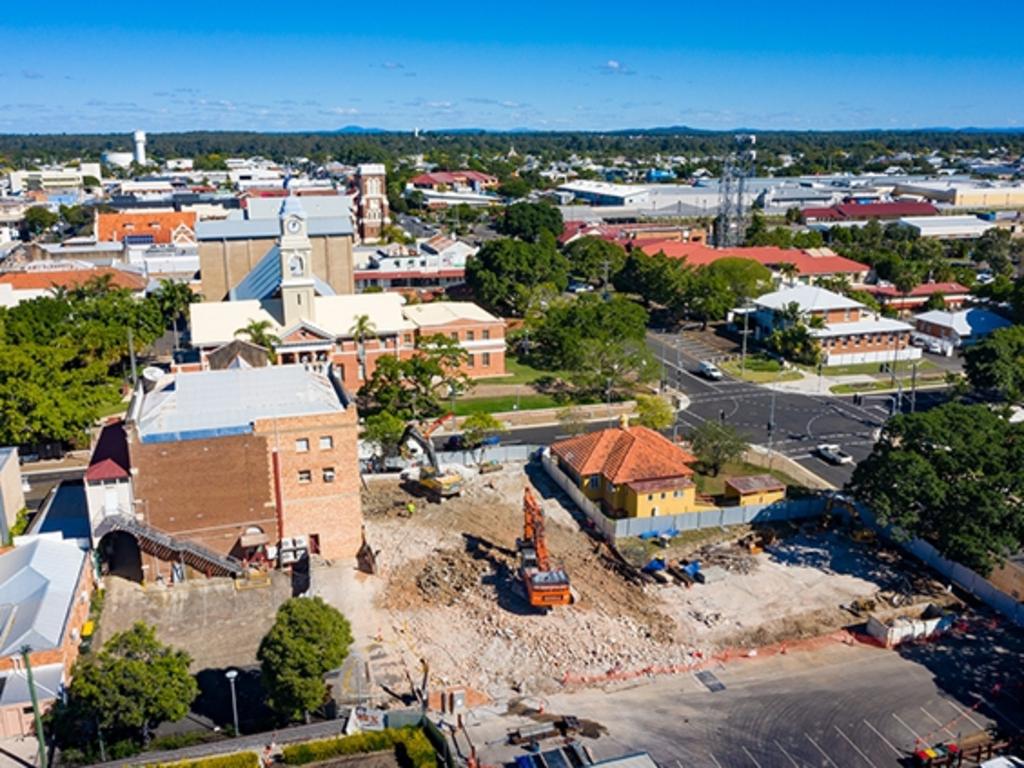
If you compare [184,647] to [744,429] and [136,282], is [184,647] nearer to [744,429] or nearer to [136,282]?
[744,429]

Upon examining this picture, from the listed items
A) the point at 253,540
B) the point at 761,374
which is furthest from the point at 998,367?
the point at 253,540

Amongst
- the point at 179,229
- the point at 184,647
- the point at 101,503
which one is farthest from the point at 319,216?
the point at 184,647

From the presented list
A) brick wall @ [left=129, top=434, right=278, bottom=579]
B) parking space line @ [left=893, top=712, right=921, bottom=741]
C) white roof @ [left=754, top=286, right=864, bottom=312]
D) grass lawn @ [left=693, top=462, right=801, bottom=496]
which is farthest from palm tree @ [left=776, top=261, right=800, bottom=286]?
brick wall @ [left=129, top=434, right=278, bottom=579]

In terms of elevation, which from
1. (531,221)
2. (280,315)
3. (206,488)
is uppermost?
(531,221)

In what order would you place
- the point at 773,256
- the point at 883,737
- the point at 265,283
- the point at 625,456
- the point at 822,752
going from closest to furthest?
the point at 822,752 → the point at 883,737 → the point at 625,456 → the point at 265,283 → the point at 773,256

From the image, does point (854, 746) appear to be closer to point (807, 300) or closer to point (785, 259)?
point (807, 300)

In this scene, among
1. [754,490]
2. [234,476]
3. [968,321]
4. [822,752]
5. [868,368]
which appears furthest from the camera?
[968,321]
